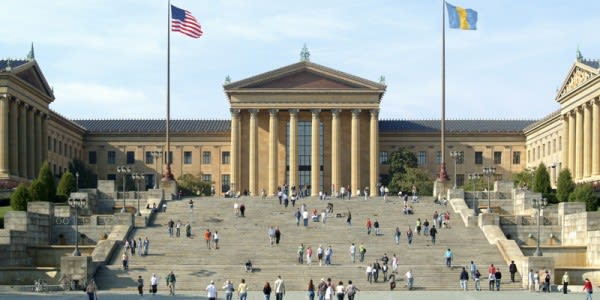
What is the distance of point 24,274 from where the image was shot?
2542 inches

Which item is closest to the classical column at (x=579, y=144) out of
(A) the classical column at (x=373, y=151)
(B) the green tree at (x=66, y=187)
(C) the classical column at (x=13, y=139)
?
(A) the classical column at (x=373, y=151)

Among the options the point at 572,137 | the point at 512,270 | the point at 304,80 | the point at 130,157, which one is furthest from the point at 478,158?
the point at 512,270

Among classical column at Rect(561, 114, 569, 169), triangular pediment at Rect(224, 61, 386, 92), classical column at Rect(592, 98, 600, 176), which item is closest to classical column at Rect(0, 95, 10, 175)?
triangular pediment at Rect(224, 61, 386, 92)

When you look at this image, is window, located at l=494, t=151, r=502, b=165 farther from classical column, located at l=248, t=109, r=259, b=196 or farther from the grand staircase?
the grand staircase

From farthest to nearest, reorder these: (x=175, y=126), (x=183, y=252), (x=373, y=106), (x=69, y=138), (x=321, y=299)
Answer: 1. (x=175, y=126)
2. (x=69, y=138)
3. (x=373, y=106)
4. (x=183, y=252)
5. (x=321, y=299)

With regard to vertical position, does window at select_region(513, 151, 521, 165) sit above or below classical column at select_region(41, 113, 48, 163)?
below

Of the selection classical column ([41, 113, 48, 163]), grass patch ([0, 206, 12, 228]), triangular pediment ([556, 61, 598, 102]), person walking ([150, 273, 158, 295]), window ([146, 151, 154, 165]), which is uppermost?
triangular pediment ([556, 61, 598, 102])

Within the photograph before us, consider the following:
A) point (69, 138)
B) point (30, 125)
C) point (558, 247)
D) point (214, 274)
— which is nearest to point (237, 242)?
point (214, 274)

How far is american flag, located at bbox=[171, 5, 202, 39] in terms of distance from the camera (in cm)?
8844

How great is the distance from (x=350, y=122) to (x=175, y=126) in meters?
28.2

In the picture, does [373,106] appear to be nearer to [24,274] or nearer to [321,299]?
[24,274]

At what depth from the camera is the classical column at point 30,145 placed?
11669 centimetres

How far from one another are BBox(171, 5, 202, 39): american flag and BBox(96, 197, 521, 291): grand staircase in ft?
43.0

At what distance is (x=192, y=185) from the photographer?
129 meters
